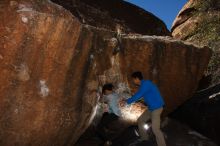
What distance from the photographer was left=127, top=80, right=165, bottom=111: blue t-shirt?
340 inches

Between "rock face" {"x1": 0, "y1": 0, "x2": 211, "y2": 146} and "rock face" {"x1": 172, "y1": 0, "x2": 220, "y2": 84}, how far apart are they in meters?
9.25

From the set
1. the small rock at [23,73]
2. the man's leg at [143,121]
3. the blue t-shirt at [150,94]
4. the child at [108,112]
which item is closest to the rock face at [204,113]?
the man's leg at [143,121]

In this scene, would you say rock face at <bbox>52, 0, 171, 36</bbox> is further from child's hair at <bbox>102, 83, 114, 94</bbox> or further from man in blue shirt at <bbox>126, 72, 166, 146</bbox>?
man in blue shirt at <bbox>126, 72, 166, 146</bbox>

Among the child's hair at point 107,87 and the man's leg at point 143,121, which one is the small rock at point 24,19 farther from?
the man's leg at point 143,121

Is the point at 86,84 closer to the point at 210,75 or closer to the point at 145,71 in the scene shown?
the point at 145,71

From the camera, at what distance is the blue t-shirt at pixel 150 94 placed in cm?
863

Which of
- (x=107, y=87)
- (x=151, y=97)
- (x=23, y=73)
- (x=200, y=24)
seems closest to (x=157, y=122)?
(x=151, y=97)

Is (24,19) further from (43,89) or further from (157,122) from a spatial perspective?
(157,122)

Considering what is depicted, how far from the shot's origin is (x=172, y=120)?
12.3 metres

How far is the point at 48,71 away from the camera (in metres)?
8.91

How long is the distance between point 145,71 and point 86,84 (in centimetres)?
290

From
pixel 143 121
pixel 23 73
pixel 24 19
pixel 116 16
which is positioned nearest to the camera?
pixel 24 19

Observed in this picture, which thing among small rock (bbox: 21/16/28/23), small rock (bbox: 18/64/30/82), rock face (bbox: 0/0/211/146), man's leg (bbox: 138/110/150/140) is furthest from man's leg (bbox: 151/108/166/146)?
small rock (bbox: 21/16/28/23)

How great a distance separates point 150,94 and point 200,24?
48.3 feet
